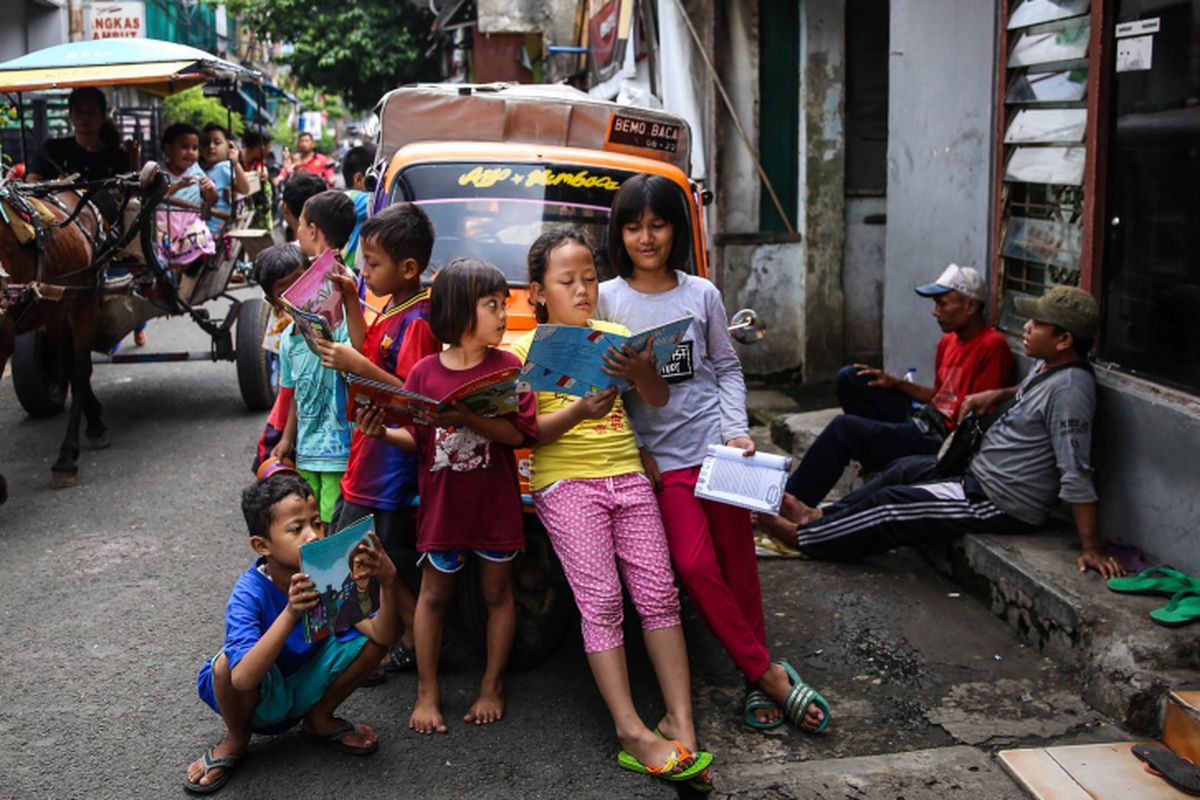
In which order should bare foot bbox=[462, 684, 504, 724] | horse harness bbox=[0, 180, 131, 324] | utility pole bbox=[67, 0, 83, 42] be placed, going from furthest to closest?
utility pole bbox=[67, 0, 83, 42] → horse harness bbox=[0, 180, 131, 324] → bare foot bbox=[462, 684, 504, 724]

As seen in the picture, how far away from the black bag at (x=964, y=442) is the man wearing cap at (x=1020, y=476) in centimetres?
3

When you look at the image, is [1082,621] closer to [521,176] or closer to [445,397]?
[445,397]

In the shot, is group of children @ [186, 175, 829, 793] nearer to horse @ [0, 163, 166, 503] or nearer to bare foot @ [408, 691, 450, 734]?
bare foot @ [408, 691, 450, 734]

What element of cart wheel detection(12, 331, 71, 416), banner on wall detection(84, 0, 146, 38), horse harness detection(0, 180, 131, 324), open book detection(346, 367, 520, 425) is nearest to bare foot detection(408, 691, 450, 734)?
open book detection(346, 367, 520, 425)

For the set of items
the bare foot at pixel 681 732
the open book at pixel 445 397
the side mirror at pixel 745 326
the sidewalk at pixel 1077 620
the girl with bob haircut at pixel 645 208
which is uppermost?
the girl with bob haircut at pixel 645 208

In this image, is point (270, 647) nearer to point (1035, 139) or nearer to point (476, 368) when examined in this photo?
point (476, 368)

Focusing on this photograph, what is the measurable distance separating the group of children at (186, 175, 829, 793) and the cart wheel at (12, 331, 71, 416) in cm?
477

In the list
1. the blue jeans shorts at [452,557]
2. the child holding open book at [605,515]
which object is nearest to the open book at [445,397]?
the child holding open book at [605,515]

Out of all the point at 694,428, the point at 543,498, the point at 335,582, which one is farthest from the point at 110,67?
the point at 335,582

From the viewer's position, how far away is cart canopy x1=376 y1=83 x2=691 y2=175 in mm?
5738

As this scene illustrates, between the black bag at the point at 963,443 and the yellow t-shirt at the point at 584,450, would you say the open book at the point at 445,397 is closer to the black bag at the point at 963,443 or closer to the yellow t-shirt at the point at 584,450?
the yellow t-shirt at the point at 584,450

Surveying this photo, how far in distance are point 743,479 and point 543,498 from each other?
2.10 ft

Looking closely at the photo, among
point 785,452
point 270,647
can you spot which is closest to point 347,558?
point 270,647

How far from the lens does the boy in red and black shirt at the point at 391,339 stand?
4.09 meters
